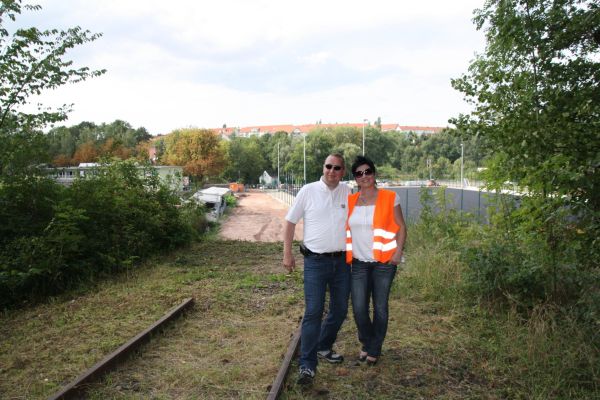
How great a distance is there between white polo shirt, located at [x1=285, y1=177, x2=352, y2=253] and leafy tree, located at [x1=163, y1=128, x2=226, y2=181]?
177ft

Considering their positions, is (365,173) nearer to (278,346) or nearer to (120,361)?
(278,346)

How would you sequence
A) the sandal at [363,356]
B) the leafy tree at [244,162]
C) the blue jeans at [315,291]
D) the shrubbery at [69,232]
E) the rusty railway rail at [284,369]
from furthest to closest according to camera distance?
the leafy tree at [244,162], the shrubbery at [69,232], the sandal at [363,356], the blue jeans at [315,291], the rusty railway rail at [284,369]

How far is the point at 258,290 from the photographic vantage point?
8.21 meters

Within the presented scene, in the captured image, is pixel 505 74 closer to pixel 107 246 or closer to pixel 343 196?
pixel 343 196

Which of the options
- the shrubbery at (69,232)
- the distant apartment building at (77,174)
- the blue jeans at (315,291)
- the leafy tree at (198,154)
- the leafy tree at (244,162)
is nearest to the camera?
the blue jeans at (315,291)

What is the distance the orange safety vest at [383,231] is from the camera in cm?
411

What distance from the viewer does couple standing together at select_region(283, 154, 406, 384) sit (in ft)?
13.4

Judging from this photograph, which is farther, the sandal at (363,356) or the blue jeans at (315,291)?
the sandal at (363,356)

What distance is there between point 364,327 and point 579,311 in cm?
207

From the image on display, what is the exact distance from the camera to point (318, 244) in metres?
4.07

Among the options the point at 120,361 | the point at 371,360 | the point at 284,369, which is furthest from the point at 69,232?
the point at 371,360

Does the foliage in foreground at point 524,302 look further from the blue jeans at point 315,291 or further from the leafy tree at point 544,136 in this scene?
the blue jeans at point 315,291

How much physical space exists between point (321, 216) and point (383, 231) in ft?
1.76

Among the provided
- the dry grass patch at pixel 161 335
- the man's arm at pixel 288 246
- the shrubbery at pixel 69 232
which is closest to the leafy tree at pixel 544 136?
the man's arm at pixel 288 246
